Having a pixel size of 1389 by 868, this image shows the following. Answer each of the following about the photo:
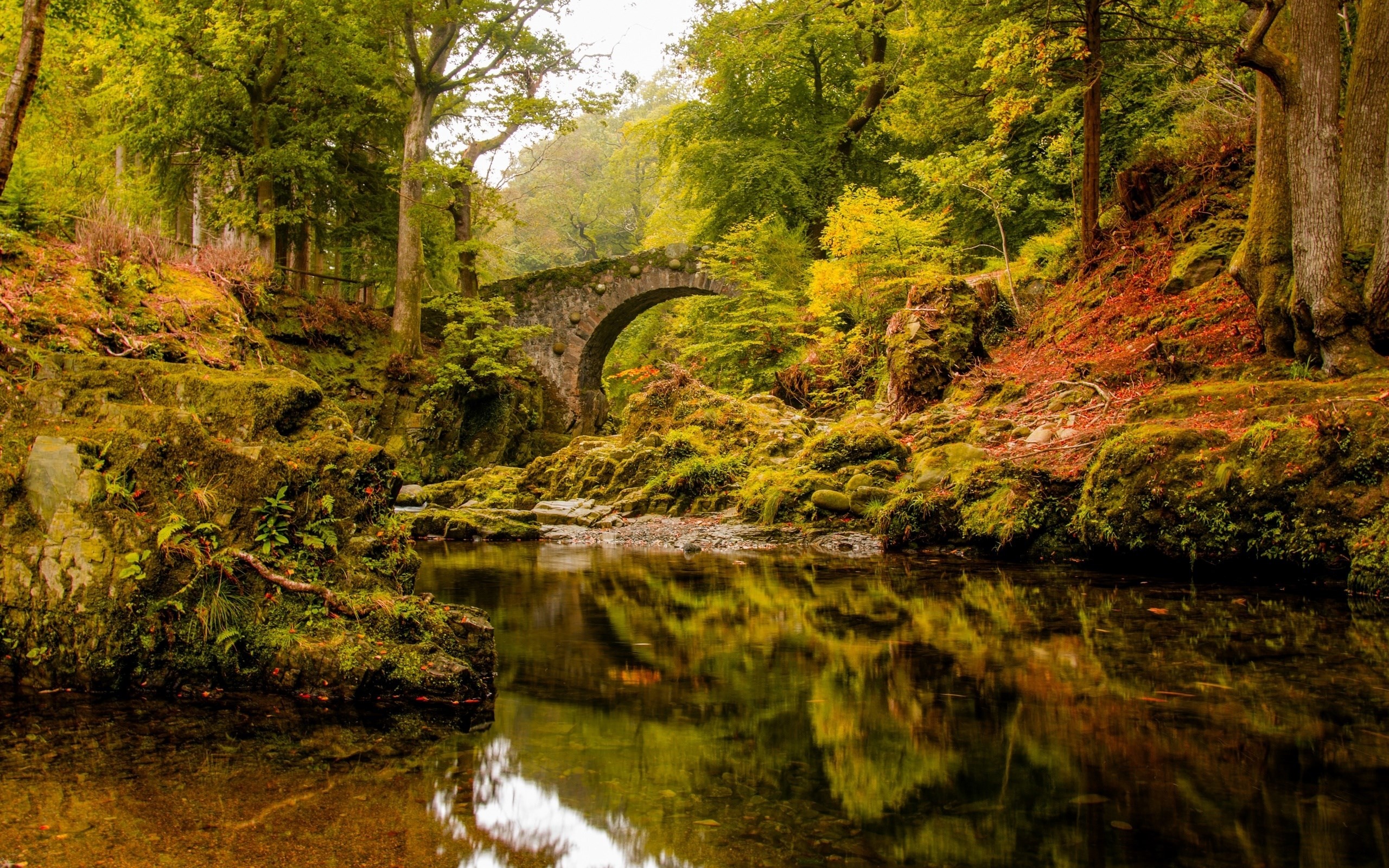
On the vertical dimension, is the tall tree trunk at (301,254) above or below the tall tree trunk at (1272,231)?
above

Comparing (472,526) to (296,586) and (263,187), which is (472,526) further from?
(263,187)

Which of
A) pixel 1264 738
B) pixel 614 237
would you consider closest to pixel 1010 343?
pixel 1264 738

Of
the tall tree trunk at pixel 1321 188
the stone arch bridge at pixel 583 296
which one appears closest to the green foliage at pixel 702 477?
the tall tree trunk at pixel 1321 188

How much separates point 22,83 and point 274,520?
3974 mm

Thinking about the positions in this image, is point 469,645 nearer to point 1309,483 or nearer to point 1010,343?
point 1309,483

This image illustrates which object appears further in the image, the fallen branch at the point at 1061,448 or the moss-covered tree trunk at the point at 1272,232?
the fallen branch at the point at 1061,448

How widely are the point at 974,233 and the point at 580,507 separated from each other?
1070 centimetres

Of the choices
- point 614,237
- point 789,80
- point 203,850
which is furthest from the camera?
point 614,237

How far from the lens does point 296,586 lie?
3480 mm

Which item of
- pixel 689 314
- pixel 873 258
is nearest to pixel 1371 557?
pixel 873 258

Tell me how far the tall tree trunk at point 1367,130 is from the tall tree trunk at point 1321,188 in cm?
24

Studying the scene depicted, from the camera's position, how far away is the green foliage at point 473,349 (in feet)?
63.4

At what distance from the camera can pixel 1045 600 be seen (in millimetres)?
5332

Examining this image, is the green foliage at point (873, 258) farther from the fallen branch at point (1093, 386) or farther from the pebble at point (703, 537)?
the pebble at point (703, 537)
